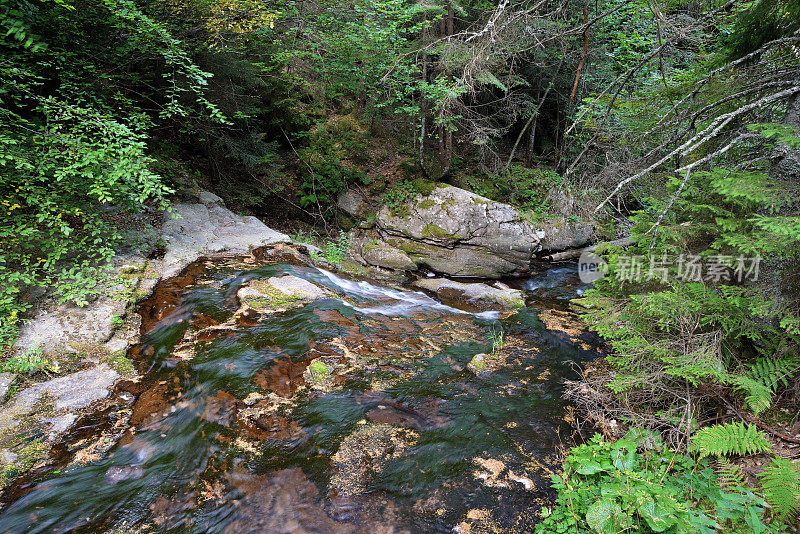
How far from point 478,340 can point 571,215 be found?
259 cm

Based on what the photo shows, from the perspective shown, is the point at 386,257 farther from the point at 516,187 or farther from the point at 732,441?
the point at 732,441

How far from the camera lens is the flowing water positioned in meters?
2.75

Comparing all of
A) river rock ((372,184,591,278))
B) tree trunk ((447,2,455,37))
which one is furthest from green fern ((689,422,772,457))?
tree trunk ((447,2,455,37))

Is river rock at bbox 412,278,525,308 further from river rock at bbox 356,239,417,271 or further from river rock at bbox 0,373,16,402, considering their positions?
river rock at bbox 0,373,16,402

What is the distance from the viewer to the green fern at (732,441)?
261 cm

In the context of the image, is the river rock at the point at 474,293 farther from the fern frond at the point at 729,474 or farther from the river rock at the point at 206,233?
the fern frond at the point at 729,474

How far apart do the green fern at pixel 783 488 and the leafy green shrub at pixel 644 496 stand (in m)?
0.08

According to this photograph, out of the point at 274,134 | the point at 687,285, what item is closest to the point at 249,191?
the point at 274,134

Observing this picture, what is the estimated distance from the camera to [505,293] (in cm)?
825

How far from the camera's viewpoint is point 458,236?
9859 millimetres

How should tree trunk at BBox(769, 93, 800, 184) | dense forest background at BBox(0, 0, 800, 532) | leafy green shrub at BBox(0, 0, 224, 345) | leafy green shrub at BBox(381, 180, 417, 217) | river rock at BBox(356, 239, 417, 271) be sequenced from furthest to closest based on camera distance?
leafy green shrub at BBox(381, 180, 417, 217) < river rock at BBox(356, 239, 417, 271) < leafy green shrub at BBox(0, 0, 224, 345) < tree trunk at BBox(769, 93, 800, 184) < dense forest background at BBox(0, 0, 800, 532)

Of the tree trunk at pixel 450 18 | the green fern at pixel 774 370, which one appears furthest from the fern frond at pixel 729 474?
the tree trunk at pixel 450 18

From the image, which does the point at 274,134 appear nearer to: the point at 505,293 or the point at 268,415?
the point at 505,293

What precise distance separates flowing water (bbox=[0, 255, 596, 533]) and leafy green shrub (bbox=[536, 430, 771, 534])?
12.1 inches
